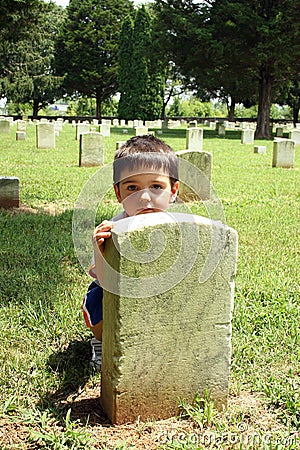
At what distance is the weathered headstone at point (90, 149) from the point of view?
11878 millimetres

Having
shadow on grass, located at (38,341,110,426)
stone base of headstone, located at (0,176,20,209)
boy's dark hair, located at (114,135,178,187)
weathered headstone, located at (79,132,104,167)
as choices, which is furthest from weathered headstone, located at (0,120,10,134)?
boy's dark hair, located at (114,135,178,187)

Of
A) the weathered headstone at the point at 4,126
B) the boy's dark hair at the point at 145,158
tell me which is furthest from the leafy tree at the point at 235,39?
the boy's dark hair at the point at 145,158

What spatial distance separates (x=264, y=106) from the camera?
3144 cm

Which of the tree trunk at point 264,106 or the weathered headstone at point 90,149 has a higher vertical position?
the tree trunk at point 264,106

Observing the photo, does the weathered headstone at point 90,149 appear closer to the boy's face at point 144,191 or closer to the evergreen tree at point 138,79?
the boy's face at point 144,191

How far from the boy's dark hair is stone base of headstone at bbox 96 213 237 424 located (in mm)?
336

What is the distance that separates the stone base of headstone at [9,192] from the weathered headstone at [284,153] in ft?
26.1

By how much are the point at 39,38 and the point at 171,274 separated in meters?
53.0

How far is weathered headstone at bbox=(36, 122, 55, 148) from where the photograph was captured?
55.1 feet

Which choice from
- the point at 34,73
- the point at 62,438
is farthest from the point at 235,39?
the point at 62,438

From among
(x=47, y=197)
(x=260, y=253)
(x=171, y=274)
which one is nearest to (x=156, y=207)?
(x=171, y=274)

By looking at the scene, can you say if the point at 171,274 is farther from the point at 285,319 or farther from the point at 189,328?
the point at 285,319

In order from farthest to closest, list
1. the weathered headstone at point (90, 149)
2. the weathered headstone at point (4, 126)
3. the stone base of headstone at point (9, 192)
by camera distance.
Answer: the weathered headstone at point (4, 126) → the weathered headstone at point (90, 149) → the stone base of headstone at point (9, 192)

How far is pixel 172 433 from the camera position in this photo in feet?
7.62
